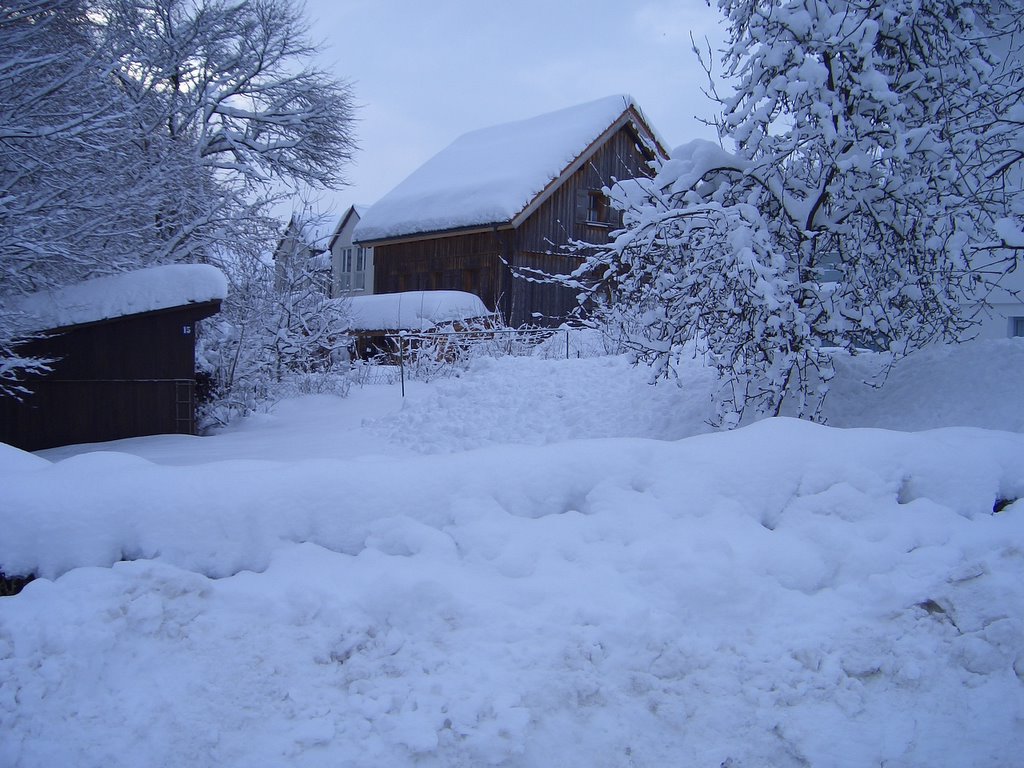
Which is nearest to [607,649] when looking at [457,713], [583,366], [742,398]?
[457,713]

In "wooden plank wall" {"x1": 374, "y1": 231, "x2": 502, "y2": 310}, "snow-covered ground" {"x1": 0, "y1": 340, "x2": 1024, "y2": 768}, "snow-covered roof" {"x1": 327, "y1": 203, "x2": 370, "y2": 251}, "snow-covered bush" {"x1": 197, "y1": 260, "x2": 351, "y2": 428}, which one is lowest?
"snow-covered ground" {"x1": 0, "y1": 340, "x2": 1024, "y2": 768}

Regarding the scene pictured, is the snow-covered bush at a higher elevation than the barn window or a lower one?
lower

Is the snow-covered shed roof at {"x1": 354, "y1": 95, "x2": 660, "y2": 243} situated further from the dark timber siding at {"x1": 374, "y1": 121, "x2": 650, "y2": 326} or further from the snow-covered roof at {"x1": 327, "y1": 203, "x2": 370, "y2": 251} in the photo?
the snow-covered roof at {"x1": 327, "y1": 203, "x2": 370, "y2": 251}

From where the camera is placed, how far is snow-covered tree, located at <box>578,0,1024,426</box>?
7.91m

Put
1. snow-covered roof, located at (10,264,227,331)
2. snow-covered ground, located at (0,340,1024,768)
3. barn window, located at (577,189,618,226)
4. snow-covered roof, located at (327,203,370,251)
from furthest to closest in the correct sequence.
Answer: snow-covered roof, located at (327,203,370,251) → barn window, located at (577,189,618,226) → snow-covered roof, located at (10,264,227,331) → snow-covered ground, located at (0,340,1024,768)

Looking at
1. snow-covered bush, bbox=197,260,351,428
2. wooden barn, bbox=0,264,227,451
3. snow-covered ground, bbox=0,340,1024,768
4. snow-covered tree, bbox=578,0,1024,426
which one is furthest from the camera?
snow-covered bush, bbox=197,260,351,428

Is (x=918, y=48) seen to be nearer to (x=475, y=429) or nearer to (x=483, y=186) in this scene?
(x=475, y=429)

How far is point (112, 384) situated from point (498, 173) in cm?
1624

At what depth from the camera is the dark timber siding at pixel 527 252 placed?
23.8 m

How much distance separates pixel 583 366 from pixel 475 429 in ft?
8.20

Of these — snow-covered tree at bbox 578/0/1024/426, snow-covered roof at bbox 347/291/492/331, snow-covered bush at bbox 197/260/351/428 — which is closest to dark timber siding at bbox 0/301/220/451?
snow-covered bush at bbox 197/260/351/428

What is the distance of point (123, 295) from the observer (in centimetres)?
1097

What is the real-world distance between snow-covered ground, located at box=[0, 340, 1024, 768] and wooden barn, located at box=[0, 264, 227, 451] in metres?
6.73

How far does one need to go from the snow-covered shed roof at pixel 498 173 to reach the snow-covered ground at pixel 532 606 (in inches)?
754
